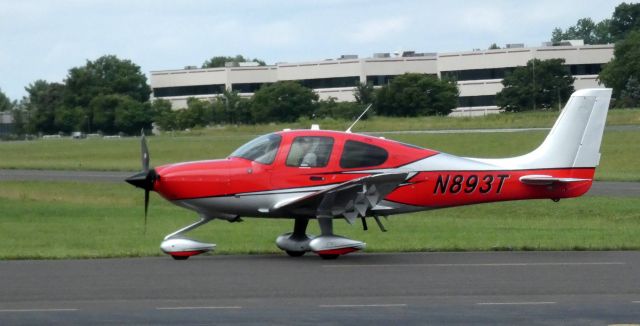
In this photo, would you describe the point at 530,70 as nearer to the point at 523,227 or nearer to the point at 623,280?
the point at 523,227

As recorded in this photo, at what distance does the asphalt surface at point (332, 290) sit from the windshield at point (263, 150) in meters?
1.50

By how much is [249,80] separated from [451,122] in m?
48.7

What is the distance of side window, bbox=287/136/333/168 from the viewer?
17.4 meters

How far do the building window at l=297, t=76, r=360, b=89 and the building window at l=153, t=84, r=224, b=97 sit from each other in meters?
9.57

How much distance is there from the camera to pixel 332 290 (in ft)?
44.8

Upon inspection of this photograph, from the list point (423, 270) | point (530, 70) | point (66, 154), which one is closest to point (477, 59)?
point (530, 70)

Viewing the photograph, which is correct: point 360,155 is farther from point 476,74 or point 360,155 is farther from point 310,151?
point 476,74

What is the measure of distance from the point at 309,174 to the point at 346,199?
70cm

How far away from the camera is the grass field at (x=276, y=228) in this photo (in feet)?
63.2

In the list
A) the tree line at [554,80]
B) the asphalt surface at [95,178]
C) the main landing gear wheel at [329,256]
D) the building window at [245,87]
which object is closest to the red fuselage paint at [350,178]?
the main landing gear wheel at [329,256]

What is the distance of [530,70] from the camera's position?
95.1m

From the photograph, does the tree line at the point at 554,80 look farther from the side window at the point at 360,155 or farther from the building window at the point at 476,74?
the side window at the point at 360,155

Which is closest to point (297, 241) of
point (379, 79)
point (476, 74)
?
point (379, 79)

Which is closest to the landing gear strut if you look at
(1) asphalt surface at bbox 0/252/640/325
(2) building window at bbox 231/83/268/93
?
(1) asphalt surface at bbox 0/252/640/325
